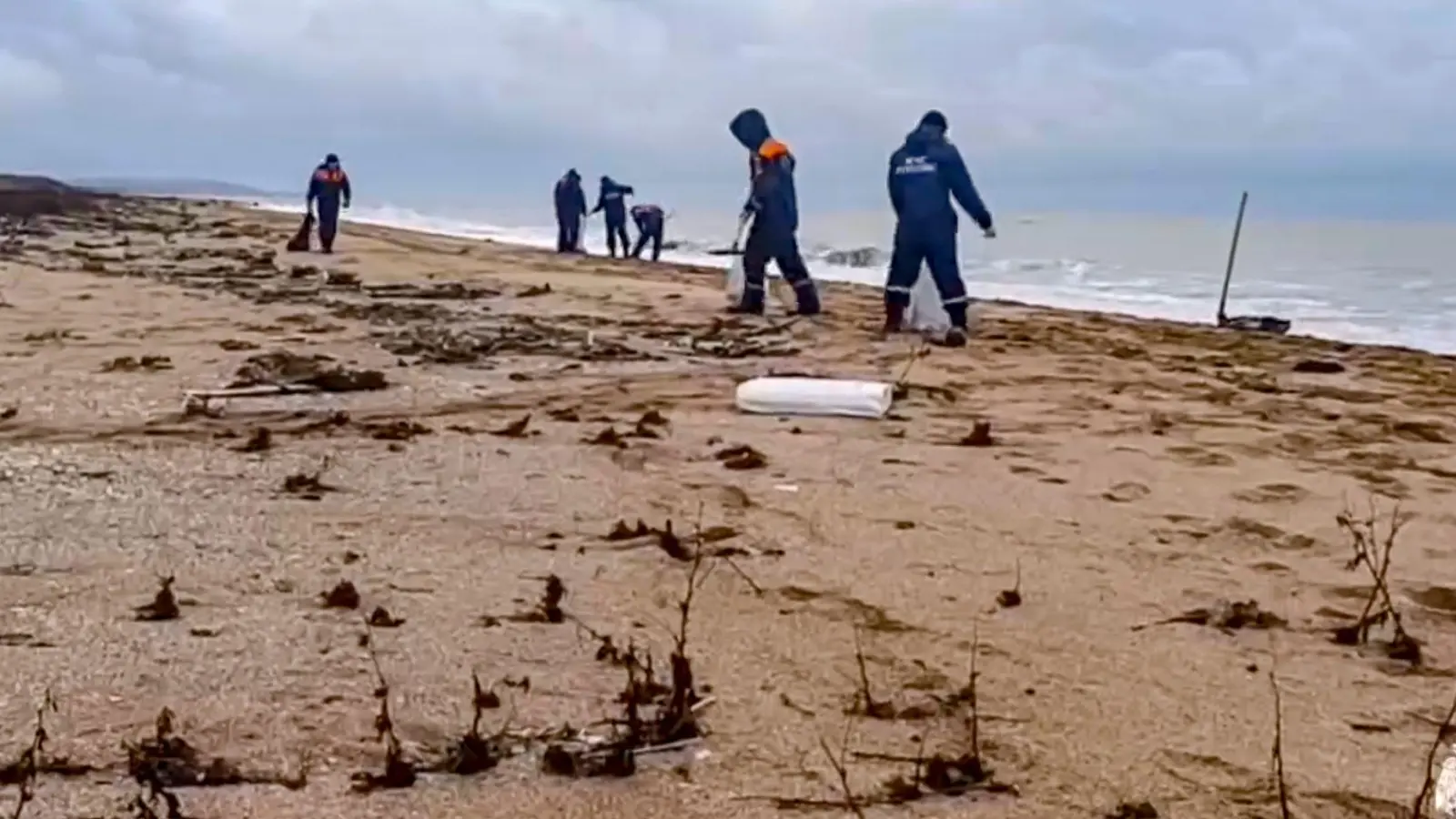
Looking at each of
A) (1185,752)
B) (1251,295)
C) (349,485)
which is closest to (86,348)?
(349,485)

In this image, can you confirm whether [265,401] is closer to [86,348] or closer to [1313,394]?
[86,348]

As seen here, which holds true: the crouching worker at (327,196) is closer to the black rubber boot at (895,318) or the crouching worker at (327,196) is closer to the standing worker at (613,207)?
the standing worker at (613,207)

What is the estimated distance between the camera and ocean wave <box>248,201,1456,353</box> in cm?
2020

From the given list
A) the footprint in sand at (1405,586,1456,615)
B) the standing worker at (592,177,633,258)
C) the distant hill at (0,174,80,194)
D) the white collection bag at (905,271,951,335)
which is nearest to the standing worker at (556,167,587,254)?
the standing worker at (592,177,633,258)

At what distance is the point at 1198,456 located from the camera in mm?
6695

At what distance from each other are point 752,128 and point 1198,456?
736 cm

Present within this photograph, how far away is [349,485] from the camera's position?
561cm

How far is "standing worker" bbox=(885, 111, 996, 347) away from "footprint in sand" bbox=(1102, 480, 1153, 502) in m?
5.04

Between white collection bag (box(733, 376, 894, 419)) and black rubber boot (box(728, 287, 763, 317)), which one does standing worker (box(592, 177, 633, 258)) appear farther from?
white collection bag (box(733, 376, 894, 419))

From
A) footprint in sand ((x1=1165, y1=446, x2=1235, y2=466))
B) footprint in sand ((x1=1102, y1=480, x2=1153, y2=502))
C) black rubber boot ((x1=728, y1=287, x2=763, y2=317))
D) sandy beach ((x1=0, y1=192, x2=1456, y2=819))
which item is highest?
black rubber boot ((x1=728, y1=287, x2=763, y2=317))

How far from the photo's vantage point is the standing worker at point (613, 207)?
28.0 meters

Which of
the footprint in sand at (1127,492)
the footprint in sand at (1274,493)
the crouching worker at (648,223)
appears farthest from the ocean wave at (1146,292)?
the footprint in sand at (1127,492)

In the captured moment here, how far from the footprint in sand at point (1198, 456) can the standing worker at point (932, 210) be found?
4.23 meters

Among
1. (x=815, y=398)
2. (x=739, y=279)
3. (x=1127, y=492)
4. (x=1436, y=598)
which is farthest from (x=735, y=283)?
(x=1436, y=598)
